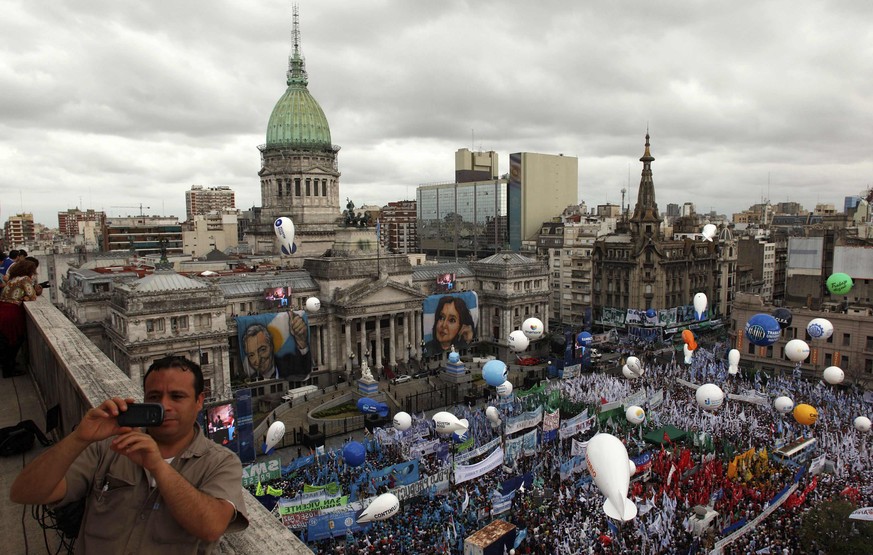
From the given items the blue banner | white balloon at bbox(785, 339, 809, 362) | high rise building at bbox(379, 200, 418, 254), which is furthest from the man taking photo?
high rise building at bbox(379, 200, 418, 254)

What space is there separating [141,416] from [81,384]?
5403mm

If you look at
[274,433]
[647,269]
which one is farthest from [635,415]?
[647,269]

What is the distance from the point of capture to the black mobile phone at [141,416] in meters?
5.65

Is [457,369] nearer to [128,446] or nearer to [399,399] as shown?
[399,399]

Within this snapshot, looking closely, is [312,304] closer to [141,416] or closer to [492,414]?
[492,414]

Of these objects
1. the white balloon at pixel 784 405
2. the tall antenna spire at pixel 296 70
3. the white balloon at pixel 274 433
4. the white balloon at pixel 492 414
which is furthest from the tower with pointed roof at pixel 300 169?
the white balloon at pixel 784 405

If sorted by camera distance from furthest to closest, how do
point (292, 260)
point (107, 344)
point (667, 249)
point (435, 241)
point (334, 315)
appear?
point (435, 241), point (667, 249), point (292, 260), point (334, 315), point (107, 344)

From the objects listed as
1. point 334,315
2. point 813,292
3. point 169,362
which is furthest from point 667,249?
point 169,362

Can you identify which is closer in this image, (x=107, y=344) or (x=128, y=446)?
(x=128, y=446)

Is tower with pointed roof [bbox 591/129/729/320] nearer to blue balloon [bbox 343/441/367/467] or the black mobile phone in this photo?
blue balloon [bbox 343/441/367/467]

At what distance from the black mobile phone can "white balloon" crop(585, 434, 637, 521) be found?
25.6 meters

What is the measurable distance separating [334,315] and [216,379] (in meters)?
16.0

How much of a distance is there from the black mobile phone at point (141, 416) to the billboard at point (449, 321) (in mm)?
70801

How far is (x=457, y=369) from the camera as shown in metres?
66.3
